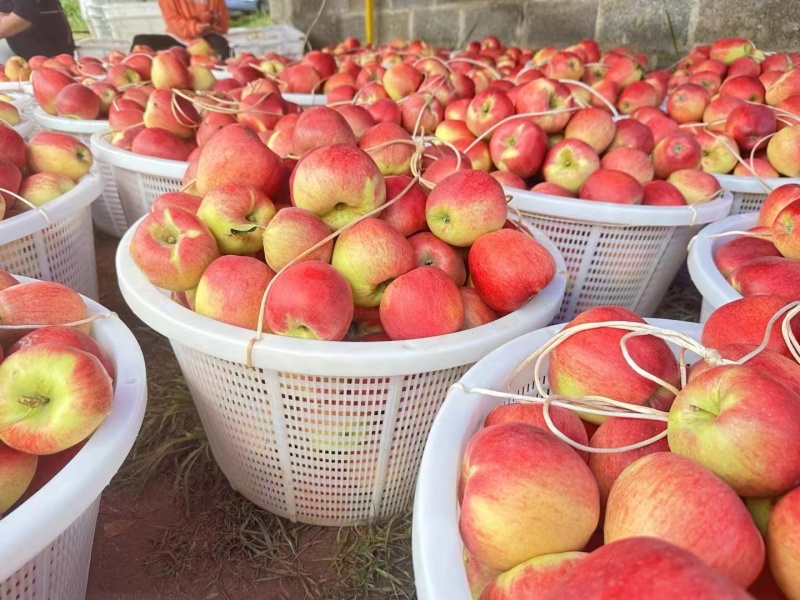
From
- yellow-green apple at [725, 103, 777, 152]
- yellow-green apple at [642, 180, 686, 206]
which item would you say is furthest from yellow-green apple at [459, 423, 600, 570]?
yellow-green apple at [725, 103, 777, 152]

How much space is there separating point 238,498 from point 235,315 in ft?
1.79

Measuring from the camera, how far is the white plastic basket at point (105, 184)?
243 centimetres

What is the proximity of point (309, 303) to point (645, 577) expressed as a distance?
68 centimetres

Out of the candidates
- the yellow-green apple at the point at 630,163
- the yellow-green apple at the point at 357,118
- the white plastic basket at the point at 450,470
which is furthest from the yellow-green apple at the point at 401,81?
the white plastic basket at the point at 450,470

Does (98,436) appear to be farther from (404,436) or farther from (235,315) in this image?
(404,436)

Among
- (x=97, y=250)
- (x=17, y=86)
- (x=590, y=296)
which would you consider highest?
(x=17, y=86)

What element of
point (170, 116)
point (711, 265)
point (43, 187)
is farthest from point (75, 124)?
point (711, 265)

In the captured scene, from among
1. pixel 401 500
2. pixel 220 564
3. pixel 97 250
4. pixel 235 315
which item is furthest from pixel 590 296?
pixel 97 250

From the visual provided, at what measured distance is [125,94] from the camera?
8.68 ft

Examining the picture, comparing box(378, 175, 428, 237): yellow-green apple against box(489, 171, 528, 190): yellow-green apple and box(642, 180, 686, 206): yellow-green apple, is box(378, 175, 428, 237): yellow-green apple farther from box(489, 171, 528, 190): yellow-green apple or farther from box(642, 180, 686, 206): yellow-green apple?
box(642, 180, 686, 206): yellow-green apple

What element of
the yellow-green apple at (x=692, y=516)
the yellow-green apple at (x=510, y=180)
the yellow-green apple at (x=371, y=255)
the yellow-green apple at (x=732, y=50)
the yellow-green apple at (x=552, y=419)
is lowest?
the yellow-green apple at (x=510, y=180)

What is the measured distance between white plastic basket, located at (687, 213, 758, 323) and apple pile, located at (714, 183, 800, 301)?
3cm

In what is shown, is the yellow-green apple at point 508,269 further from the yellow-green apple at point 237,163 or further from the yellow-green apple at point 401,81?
the yellow-green apple at point 401,81

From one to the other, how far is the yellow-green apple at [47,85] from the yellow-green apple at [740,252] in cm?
277
